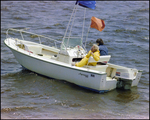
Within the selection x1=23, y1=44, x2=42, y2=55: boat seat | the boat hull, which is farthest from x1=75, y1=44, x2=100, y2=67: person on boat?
x1=23, y1=44, x2=42, y2=55: boat seat

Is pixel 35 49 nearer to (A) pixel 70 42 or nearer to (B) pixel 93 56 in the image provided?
(A) pixel 70 42

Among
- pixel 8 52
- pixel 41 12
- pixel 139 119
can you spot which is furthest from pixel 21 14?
pixel 139 119

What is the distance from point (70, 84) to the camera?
396 inches

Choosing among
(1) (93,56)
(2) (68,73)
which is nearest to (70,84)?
(2) (68,73)

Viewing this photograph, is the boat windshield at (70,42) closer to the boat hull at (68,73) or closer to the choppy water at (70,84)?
the boat hull at (68,73)

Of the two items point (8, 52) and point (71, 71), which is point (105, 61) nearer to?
point (71, 71)

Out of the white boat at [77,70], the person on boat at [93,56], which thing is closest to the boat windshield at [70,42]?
the white boat at [77,70]

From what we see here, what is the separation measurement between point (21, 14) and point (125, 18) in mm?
8054

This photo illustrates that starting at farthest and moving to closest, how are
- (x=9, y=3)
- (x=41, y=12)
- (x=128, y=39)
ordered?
(x=9, y=3) → (x=41, y=12) → (x=128, y=39)

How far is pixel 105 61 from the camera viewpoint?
9930 mm

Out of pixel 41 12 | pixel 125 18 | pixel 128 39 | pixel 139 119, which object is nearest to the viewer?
pixel 139 119

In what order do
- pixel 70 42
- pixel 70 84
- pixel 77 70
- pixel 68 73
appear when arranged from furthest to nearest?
pixel 70 42, pixel 70 84, pixel 68 73, pixel 77 70

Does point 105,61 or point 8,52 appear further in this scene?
point 8,52

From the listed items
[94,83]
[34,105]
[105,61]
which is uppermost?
[105,61]
